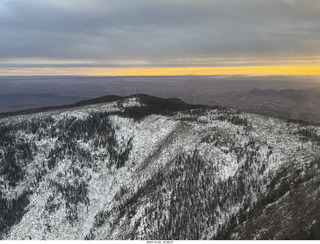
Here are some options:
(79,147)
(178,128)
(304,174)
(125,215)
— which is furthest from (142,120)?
(304,174)

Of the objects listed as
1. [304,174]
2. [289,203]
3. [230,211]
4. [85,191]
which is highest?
[304,174]

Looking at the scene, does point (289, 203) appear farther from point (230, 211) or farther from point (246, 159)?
point (246, 159)

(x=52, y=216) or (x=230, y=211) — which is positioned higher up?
(x=230, y=211)

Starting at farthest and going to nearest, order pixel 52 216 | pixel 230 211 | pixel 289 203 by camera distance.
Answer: pixel 52 216 < pixel 230 211 < pixel 289 203

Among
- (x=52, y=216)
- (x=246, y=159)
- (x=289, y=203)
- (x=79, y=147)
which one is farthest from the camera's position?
(x=79, y=147)

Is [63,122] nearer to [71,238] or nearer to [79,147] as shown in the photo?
[79,147]

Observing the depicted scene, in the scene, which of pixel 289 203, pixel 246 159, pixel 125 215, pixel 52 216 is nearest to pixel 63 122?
pixel 52 216

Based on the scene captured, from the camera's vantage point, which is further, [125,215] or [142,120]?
[142,120]
